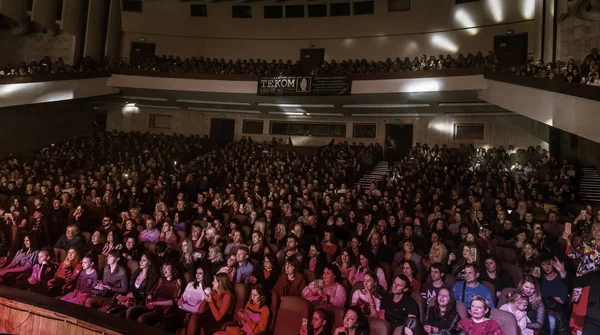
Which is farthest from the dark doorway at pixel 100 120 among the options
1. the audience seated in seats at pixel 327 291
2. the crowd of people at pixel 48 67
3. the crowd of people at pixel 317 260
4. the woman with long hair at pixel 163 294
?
the audience seated in seats at pixel 327 291

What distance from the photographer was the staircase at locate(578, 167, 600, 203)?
9815mm

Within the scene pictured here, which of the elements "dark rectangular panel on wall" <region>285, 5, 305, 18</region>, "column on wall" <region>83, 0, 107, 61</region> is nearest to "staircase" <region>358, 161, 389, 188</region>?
"dark rectangular panel on wall" <region>285, 5, 305, 18</region>

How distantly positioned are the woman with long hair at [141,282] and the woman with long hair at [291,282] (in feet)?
4.59

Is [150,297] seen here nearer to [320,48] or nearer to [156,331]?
[156,331]

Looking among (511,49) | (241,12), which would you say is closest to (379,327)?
(511,49)

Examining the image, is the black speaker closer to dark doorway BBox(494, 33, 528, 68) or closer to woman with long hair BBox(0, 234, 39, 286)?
dark doorway BBox(494, 33, 528, 68)

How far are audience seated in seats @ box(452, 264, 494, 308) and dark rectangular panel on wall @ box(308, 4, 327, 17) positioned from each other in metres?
16.1

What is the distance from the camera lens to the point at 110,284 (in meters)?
4.67

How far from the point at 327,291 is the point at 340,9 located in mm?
15796

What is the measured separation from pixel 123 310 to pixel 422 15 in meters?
16.0

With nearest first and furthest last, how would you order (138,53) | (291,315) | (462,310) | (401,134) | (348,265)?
1. (462,310)
2. (291,315)
3. (348,265)
4. (401,134)
5. (138,53)

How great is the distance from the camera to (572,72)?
28.6 feet

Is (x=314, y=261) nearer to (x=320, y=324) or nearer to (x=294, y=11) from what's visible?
(x=320, y=324)

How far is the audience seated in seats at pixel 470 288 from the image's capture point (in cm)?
364
